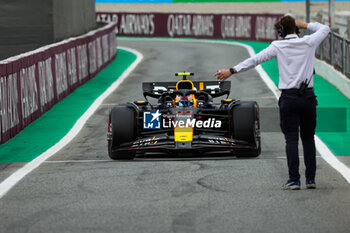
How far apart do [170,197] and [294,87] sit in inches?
70.7

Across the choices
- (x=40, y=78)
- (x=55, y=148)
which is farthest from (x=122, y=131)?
(x=40, y=78)

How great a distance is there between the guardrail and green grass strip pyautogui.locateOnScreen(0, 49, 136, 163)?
20.1 feet

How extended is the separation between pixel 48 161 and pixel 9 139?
3327mm

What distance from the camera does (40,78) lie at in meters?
19.3

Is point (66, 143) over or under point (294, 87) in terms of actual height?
under

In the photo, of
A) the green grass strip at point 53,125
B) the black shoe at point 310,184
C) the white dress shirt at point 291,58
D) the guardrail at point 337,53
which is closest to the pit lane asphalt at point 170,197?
the black shoe at point 310,184

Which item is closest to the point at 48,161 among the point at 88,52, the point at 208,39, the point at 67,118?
the point at 67,118

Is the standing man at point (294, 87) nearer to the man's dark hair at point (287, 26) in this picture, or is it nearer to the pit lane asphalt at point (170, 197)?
the man's dark hair at point (287, 26)

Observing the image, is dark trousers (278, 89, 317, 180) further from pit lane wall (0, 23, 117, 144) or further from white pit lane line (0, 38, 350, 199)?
pit lane wall (0, 23, 117, 144)

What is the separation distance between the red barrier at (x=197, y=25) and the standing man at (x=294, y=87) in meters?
38.5

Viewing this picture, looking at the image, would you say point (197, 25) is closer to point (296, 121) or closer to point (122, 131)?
point (122, 131)

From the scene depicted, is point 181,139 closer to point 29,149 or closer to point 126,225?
point 29,149

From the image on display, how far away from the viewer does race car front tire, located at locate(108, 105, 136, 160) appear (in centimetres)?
1295

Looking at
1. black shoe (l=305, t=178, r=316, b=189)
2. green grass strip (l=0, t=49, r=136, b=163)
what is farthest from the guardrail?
black shoe (l=305, t=178, r=316, b=189)
